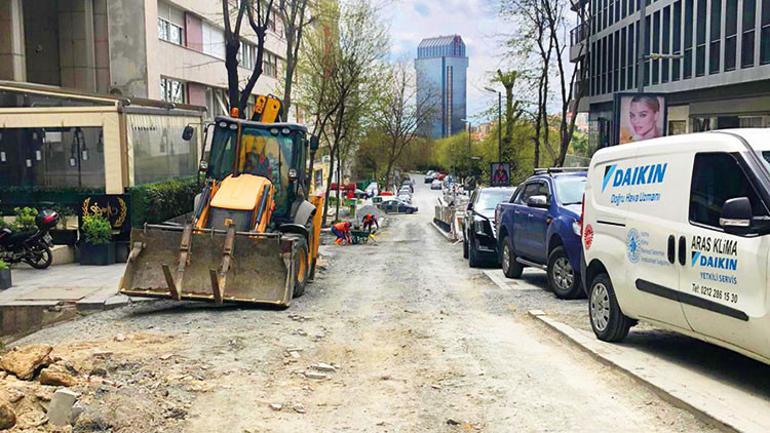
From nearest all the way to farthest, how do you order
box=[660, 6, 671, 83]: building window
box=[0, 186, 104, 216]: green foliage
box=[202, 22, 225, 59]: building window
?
1. box=[0, 186, 104, 216]: green foliage
2. box=[660, 6, 671, 83]: building window
3. box=[202, 22, 225, 59]: building window

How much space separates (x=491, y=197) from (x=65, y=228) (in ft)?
32.6

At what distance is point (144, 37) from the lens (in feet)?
93.6

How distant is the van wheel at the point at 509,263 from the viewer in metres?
16.0

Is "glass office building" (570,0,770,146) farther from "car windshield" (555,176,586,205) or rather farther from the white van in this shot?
the white van

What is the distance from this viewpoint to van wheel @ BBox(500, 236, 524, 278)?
16.0 metres

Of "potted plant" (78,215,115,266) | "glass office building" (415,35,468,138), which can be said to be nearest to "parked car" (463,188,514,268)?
"potted plant" (78,215,115,266)

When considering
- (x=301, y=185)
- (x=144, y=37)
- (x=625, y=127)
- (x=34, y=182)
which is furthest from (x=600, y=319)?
(x=144, y=37)

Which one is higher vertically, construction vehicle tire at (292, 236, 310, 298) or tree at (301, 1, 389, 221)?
tree at (301, 1, 389, 221)

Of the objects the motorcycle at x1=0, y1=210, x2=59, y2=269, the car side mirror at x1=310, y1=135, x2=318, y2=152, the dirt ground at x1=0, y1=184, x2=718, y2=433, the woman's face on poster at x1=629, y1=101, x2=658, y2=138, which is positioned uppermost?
the woman's face on poster at x1=629, y1=101, x2=658, y2=138

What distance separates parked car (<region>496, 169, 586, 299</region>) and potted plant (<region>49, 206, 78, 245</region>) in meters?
9.28

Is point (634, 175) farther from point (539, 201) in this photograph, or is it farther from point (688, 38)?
point (688, 38)

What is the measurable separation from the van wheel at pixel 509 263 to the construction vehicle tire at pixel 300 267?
432cm

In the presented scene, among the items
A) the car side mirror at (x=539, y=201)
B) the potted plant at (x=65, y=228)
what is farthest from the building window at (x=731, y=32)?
the potted plant at (x=65, y=228)

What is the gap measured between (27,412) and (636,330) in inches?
260
